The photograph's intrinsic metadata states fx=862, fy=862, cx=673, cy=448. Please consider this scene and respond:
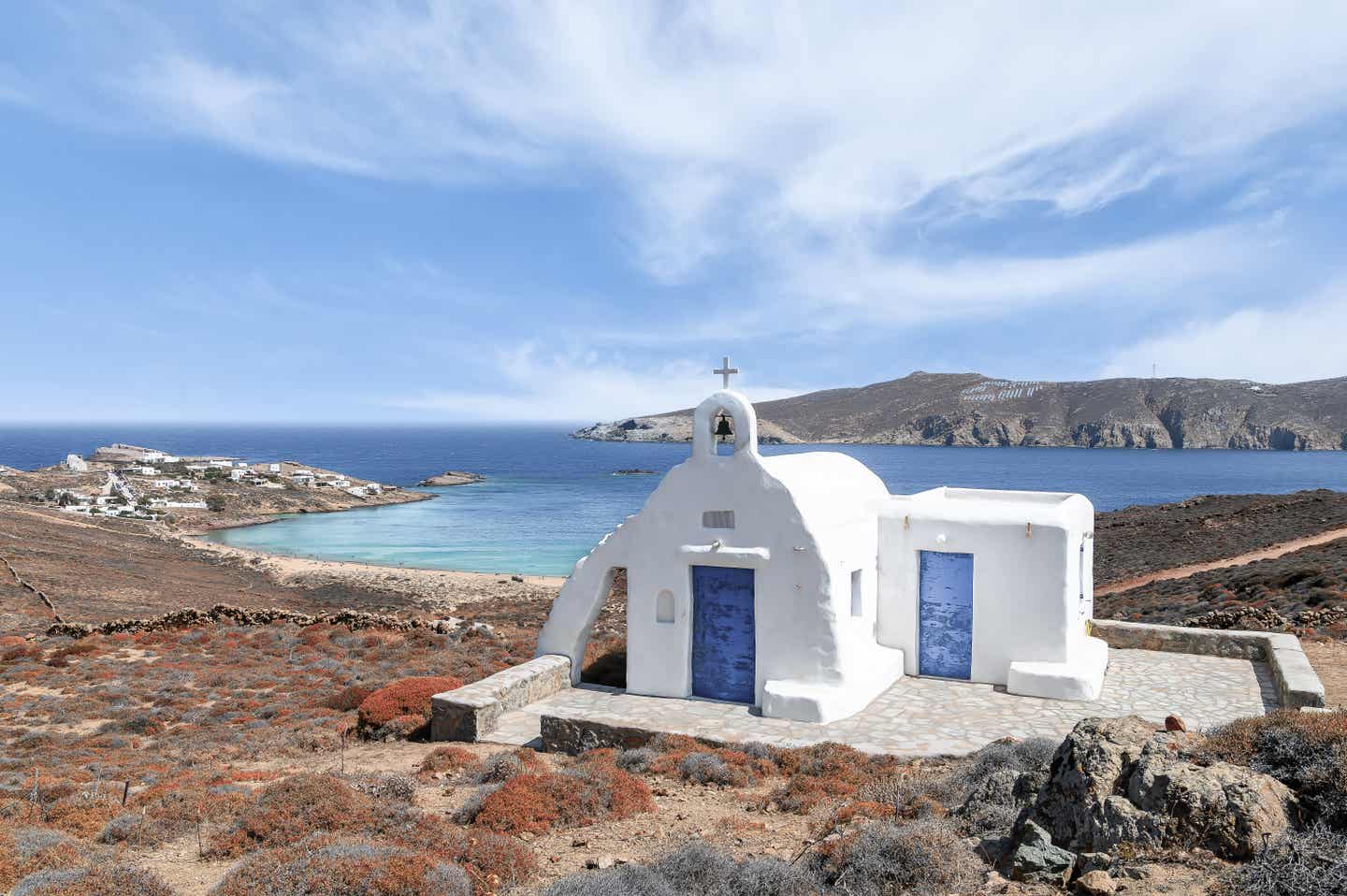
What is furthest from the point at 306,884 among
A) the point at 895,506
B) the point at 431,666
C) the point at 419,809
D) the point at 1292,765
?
the point at 431,666

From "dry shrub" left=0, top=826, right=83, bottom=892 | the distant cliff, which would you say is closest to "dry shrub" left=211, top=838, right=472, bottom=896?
"dry shrub" left=0, top=826, right=83, bottom=892

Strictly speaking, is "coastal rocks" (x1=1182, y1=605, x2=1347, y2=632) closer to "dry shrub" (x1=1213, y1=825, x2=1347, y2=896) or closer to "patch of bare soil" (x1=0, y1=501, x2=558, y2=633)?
"dry shrub" (x1=1213, y1=825, x2=1347, y2=896)

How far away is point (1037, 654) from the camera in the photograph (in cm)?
1245

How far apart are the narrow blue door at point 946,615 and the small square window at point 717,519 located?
332cm

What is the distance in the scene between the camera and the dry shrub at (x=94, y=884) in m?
5.62

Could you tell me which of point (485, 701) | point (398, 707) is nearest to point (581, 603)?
point (485, 701)

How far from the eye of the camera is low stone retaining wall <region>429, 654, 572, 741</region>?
11375 mm

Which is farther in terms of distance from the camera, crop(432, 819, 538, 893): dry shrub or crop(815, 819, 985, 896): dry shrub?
crop(432, 819, 538, 893): dry shrub

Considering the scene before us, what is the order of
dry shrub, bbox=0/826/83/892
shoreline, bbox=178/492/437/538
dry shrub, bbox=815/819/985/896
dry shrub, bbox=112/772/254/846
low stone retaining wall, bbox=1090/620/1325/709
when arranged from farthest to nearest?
1. shoreline, bbox=178/492/437/538
2. low stone retaining wall, bbox=1090/620/1325/709
3. dry shrub, bbox=112/772/254/846
4. dry shrub, bbox=0/826/83/892
5. dry shrub, bbox=815/819/985/896

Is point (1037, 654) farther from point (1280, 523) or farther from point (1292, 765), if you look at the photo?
point (1280, 523)

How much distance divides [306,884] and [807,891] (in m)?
3.27

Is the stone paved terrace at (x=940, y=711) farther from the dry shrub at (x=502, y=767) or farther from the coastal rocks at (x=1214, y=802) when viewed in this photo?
the coastal rocks at (x=1214, y=802)

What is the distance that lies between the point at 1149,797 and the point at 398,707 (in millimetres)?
10395

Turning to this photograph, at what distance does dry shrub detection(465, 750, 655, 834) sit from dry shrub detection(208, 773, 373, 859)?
109cm
